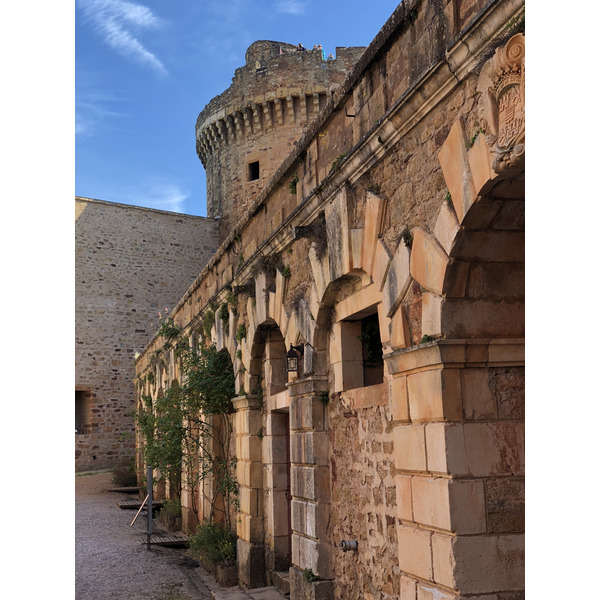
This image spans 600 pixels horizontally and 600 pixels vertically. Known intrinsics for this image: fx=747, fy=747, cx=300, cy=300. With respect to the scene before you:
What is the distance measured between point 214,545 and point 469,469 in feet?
18.6

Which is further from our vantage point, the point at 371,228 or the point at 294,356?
the point at 294,356

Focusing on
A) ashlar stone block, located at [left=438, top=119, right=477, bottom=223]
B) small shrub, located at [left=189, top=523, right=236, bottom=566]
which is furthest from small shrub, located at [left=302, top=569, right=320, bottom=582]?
ashlar stone block, located at [left=438, top=119, right=477, bottom=223]

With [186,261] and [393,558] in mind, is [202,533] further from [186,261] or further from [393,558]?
[186,261]

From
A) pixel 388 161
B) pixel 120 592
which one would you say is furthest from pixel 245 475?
pixel 388 161

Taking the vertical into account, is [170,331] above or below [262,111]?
below

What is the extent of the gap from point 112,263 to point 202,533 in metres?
16.0

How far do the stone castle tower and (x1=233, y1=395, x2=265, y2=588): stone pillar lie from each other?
46.0 feet

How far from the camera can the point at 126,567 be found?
9.09 m

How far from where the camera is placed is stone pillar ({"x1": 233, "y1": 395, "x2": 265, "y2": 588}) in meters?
7.86

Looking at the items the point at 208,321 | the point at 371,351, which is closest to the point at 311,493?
the point at 371,351

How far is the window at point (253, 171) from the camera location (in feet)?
75.2

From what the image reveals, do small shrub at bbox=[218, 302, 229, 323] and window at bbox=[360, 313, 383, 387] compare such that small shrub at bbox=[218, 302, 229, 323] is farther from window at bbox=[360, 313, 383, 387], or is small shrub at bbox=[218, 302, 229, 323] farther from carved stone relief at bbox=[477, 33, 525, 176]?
carved stone relief at bbox=[477, 33, 525, 176]

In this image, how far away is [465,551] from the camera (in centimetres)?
377

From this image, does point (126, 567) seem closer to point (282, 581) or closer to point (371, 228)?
point (282, 581)
